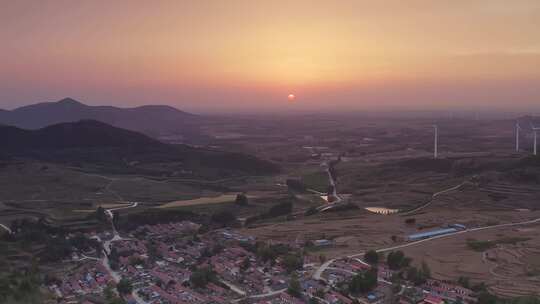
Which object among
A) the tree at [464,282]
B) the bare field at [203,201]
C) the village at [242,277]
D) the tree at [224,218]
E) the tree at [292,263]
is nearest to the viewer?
the village at [242,277]

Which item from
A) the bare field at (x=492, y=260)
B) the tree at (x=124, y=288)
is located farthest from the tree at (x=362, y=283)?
the tree at (x=124, y=288)

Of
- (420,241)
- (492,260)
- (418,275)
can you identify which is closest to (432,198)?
(420,241)

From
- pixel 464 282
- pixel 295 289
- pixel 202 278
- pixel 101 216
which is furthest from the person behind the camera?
pixel 101 216

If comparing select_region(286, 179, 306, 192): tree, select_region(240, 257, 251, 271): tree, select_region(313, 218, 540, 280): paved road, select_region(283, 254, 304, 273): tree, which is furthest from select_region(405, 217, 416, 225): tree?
select_region(286, 179, 306, 192): tree

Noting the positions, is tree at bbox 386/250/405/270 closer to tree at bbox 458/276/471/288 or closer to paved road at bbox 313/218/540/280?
paved road at bbox 313/218/540/280

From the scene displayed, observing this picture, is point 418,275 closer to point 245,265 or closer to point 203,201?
point 245,265

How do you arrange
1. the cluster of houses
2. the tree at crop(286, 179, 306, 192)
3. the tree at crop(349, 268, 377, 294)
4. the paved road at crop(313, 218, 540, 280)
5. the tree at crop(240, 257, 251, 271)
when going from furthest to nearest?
the tree at crop(286, 179, 306, 192) → the tree at crop(240, 257, 251, 271) → the paved road at crop(313, 218, 540, 280) → the tree at crop(349, 268, 377, 294) → the cluster of houses

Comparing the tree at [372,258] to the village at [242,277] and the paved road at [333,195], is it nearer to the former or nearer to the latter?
the village at [242,277]

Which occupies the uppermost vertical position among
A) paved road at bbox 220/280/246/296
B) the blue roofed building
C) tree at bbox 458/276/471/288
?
tree at bbox 458/276/471/288

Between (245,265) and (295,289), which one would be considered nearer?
(295,289)
